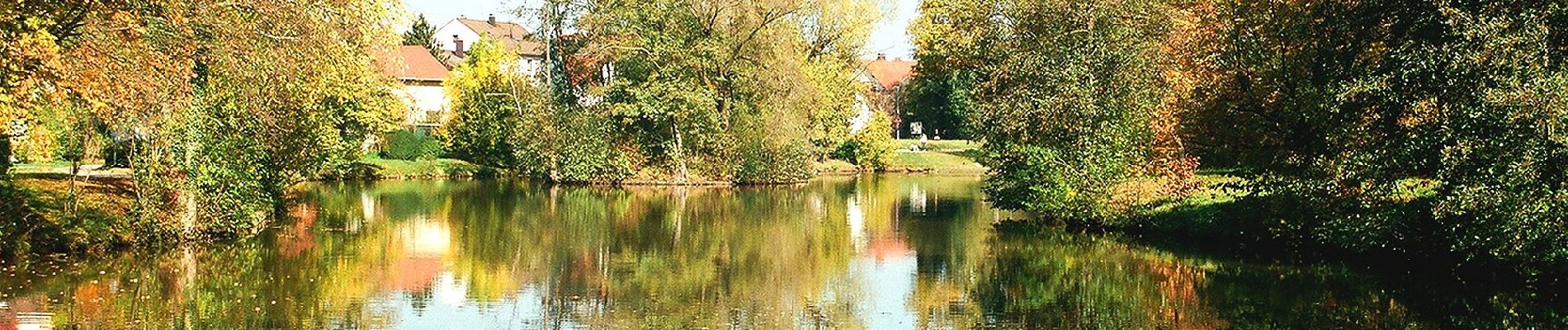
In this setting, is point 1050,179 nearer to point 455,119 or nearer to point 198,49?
point 198,49

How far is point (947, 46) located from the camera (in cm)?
5778

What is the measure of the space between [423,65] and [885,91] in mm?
32618

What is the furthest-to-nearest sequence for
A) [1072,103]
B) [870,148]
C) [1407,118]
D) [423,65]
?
[423,65] → [870,148] → [1072,103] → [1407,118]

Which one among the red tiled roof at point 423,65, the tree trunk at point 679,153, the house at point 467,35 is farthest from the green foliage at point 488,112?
the house at point 467,35

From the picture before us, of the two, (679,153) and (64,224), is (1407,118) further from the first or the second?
(679,153)

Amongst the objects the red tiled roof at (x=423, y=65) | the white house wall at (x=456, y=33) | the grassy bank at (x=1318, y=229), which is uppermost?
the white house wall at (x=456, y=33)

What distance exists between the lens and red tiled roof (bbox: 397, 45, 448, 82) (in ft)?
231

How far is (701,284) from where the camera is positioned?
1908 cm

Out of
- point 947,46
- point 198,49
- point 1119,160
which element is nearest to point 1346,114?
point 1119,160

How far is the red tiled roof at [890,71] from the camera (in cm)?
10344

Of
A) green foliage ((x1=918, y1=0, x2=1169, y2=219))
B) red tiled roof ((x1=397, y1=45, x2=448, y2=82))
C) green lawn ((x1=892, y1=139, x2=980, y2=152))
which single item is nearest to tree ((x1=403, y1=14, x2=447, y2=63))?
red tiled roof ((x1=397, y1=45, x2=448, y2=82))

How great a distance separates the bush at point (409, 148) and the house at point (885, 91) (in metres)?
17.3

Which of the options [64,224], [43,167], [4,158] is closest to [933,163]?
[43,167]

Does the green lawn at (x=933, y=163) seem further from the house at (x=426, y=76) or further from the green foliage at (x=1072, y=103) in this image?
→ the green foliage at (x=1072, y=103)
